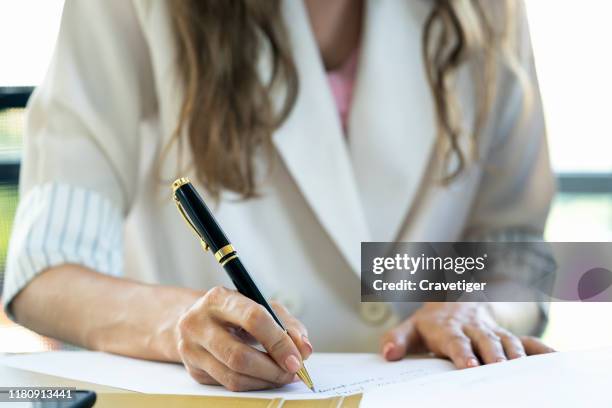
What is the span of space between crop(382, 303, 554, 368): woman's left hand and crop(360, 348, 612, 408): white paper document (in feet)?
0.11

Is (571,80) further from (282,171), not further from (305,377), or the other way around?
(305,377)

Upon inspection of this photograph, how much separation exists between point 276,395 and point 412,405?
0.26ft

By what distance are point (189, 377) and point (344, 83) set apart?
1.41 feet

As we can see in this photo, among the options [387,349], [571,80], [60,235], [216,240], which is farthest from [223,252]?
[571,80]

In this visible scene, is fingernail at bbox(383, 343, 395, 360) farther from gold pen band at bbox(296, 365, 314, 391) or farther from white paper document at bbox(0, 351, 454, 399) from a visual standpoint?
gold pen band at bbox(296, 365, 314, 391)

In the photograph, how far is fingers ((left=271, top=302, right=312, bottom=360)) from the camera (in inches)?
16.6

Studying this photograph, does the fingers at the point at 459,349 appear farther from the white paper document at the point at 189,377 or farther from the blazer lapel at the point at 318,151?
the blazer lapel at the point at 318,151

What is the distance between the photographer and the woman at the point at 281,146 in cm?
70

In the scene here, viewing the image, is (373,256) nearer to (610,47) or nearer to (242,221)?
(242,221)

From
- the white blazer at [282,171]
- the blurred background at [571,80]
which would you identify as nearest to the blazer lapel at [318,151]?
the white blazer at [282,171]

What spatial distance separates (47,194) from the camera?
68cm

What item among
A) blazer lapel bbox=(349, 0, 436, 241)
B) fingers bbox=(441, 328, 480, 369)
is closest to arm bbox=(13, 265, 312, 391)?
fingers bbox=(441, 328, 480, 369)

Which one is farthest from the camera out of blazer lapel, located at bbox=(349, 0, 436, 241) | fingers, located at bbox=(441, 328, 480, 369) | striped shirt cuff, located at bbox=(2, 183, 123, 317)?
blazer lapel, located at bbox=(349, 0, 436, 241)

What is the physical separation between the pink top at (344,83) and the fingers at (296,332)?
36cm
